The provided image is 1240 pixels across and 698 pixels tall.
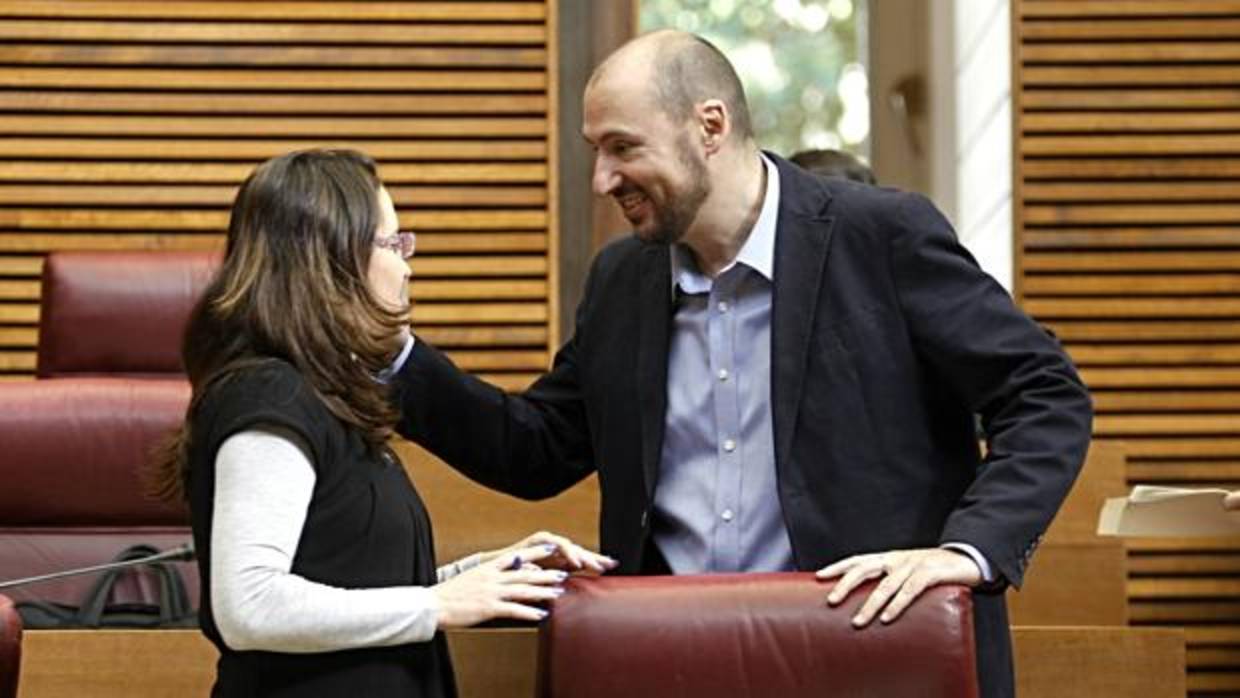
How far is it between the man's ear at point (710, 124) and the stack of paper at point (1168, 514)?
2.28 feet

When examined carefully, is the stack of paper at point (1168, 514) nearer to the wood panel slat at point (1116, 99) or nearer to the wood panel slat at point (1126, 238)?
the wood panel slat at point (1126, 238)

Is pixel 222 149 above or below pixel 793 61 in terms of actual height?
below

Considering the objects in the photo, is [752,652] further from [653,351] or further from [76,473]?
[76,473]

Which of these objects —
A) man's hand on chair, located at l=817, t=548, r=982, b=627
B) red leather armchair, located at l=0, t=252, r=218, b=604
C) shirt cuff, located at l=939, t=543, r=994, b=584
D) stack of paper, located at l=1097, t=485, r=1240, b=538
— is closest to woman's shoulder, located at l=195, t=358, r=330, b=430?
man's hand on chair, located at l=817, t=548, r=982, b=627

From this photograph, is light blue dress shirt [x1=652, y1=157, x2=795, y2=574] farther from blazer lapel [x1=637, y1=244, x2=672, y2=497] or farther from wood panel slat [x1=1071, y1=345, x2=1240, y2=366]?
wood panel slat [x1=1071, y1=345, x2=1240, y2=366]

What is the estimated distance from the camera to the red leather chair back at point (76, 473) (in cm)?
413

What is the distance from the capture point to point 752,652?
2613mm

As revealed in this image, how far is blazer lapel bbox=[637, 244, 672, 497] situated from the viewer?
10.3ft

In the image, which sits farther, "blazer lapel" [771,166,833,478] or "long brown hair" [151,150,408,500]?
"blazer lapel" [771,166,833,478]

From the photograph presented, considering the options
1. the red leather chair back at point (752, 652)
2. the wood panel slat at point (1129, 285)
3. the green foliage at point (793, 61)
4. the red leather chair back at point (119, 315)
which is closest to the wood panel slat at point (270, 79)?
the red leather chair back at point (119, 315)

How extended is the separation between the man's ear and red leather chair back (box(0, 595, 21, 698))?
1.14 meters

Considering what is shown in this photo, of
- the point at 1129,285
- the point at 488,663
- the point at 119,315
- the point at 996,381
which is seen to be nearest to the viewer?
the point at 996,381

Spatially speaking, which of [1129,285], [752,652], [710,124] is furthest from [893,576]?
[1129,285]

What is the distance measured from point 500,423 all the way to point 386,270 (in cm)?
53
